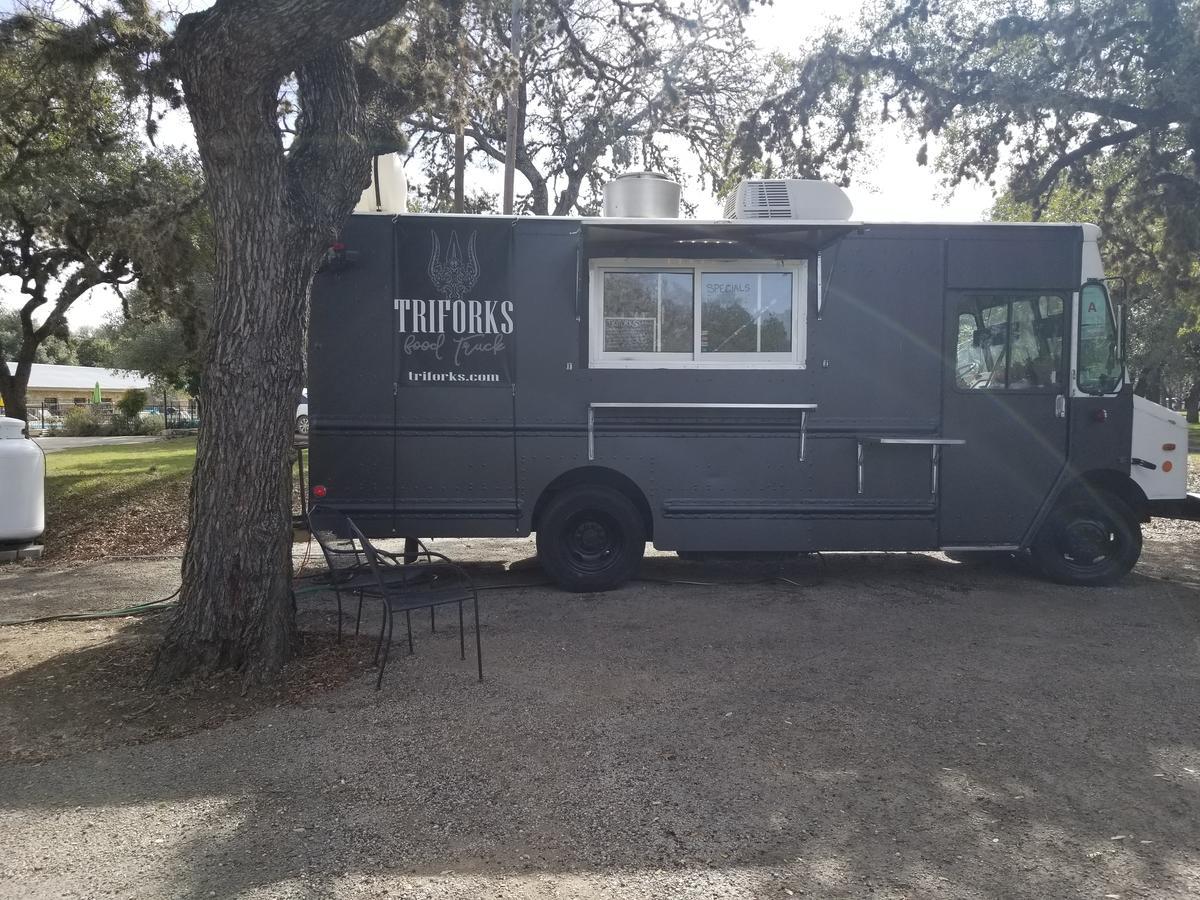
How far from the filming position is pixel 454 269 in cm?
715

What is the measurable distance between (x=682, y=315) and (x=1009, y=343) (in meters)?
2.80

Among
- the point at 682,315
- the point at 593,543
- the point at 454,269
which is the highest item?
the point at 454,269

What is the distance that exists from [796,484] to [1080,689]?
2744 mm

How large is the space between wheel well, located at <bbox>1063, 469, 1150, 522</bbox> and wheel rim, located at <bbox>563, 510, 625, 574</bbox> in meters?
3.89

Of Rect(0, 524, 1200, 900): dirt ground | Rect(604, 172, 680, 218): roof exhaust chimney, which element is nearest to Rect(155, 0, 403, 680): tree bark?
Rect(0, 524, 1200, 900): dirt ground

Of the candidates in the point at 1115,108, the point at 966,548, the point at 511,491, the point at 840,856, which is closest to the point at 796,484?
the point at 966,548

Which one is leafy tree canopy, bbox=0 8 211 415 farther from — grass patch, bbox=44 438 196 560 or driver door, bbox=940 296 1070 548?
driver door, bbox=940 296 1070 548

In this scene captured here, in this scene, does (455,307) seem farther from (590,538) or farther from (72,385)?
(72,385)

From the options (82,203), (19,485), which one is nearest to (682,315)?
(19,485)

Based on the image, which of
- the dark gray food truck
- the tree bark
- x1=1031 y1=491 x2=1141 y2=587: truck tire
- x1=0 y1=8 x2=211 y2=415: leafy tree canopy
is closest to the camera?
the tree bark

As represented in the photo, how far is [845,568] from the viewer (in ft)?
27.8

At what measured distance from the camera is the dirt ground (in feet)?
10.3

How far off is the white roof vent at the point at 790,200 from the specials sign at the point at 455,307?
2015 mm

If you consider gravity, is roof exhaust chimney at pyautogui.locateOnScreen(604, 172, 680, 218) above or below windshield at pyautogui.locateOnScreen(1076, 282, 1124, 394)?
above
